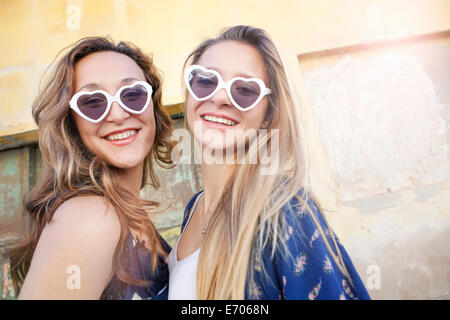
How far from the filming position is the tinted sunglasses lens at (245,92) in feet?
5.58

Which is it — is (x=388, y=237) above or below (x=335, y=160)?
below

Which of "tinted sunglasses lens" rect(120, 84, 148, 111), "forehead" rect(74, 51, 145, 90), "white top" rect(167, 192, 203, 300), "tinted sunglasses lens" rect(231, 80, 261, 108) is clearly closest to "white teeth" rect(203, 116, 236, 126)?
"tinted sunglasses lens" rect(231, 80, 261, 108)

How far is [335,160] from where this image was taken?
2750 millimetres

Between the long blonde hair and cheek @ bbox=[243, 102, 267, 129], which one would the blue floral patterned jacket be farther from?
cheek @ bbox=[243, 102, 267, 129]

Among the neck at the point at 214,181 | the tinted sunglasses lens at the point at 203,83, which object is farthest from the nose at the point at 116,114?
the neck at the point at 214,181

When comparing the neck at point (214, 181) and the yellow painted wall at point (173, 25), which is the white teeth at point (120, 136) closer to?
the neck at point (214, 181)

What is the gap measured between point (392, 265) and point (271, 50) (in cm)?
186

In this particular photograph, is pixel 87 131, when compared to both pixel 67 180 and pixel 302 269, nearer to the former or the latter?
pixel 67 180

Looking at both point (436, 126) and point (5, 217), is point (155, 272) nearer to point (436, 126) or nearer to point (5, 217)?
point (5, 217)

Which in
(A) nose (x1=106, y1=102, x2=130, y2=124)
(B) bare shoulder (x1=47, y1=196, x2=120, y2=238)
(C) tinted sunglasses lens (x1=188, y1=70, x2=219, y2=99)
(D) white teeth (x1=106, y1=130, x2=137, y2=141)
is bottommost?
(B) bare shoulder (x1=47, y1=196, x2=120, y2=238)

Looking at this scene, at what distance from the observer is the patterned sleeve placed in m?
1.22

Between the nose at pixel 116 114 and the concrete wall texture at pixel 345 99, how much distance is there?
119 centimetres

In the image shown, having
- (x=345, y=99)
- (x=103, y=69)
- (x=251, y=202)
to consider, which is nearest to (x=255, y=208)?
(x=251, y=202)
